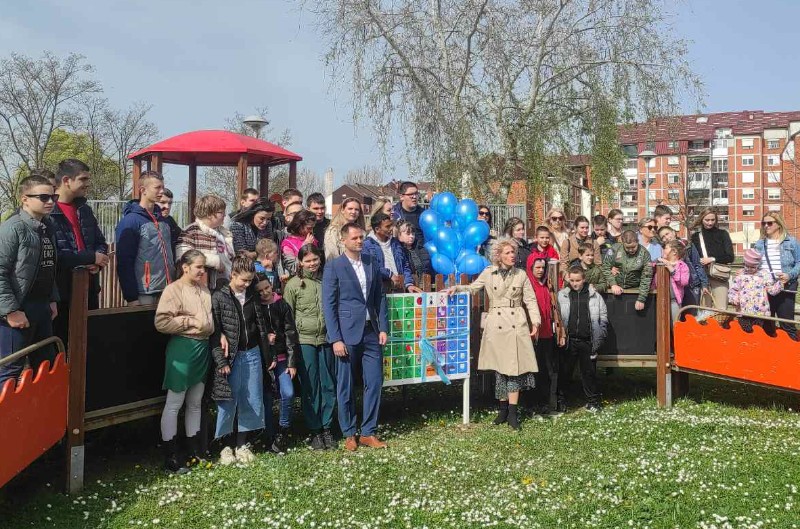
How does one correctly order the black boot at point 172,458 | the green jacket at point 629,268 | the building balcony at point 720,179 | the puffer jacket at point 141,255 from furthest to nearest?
the building balcony at point 720,179 < the green jacket at point 629,268 < the puffer jacket at point 141,255 < the black boot at point 172,458

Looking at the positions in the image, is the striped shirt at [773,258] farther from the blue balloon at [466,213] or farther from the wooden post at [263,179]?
the wooden post at [263,179]

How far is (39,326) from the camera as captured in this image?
18.1ft

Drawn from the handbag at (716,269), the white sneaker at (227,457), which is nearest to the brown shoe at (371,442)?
the white sneaker at (227,457)

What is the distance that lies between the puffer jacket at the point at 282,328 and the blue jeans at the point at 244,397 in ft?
0.81

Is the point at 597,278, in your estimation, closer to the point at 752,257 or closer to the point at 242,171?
the point at 752,257

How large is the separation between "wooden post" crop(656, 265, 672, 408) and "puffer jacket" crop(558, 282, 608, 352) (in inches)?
25.6

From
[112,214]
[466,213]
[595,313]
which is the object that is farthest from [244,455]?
[112,214]

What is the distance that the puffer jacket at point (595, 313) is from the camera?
28.2 ft

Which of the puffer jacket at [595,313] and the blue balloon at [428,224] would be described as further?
the blue balloon at [428,224]

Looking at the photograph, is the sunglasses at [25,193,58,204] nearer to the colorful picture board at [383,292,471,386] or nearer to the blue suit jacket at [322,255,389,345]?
the blue suit jacket at [322,255,389,345]

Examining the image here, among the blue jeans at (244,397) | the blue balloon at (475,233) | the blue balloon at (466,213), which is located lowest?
the blue jeans at (244,397)

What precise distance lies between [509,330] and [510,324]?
6cm

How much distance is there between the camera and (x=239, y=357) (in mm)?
6441

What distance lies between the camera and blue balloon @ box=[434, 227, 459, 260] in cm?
1031
